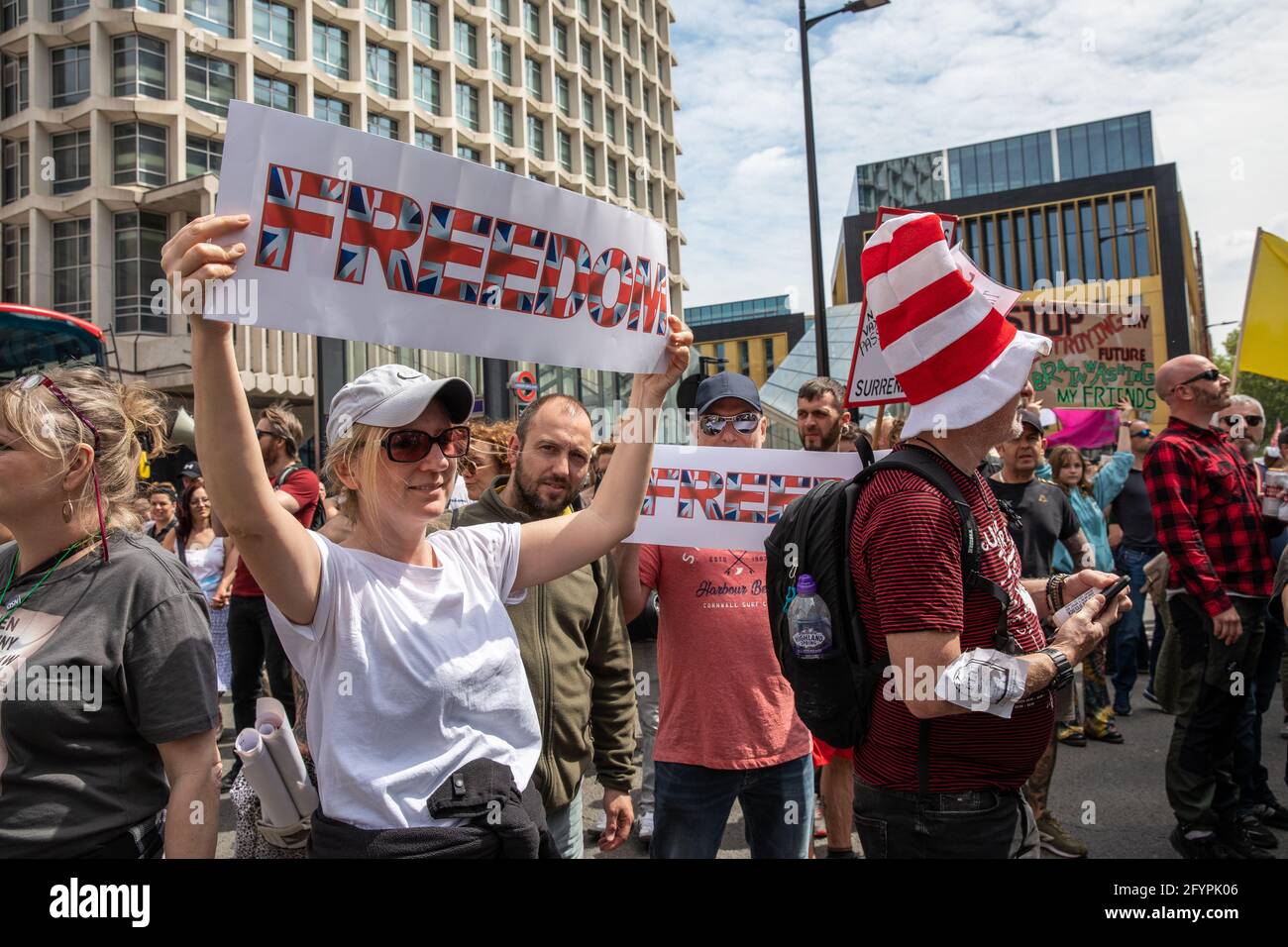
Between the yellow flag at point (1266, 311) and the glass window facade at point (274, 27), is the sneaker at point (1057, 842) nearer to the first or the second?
the yellow flag at point (1266, 311)

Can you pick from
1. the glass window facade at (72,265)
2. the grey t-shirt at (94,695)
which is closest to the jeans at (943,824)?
the grey t-shirt at (94,695)

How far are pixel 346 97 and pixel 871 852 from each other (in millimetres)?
36682

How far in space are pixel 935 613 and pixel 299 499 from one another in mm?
4370

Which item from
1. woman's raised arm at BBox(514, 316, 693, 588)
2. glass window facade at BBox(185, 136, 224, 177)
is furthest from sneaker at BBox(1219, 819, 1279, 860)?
glass window facade at BBox(185, 136, 224, 177)

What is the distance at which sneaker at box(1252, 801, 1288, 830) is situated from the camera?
4.59 metres

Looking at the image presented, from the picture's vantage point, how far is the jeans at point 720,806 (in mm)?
3090

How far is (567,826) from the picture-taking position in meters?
2.71

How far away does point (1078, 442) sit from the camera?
8.97m

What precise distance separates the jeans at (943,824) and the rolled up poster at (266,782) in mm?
1265

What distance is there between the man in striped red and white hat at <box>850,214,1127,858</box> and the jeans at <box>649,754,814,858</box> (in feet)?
3.10

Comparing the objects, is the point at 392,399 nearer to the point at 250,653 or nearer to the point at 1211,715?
the point at 1211,715
